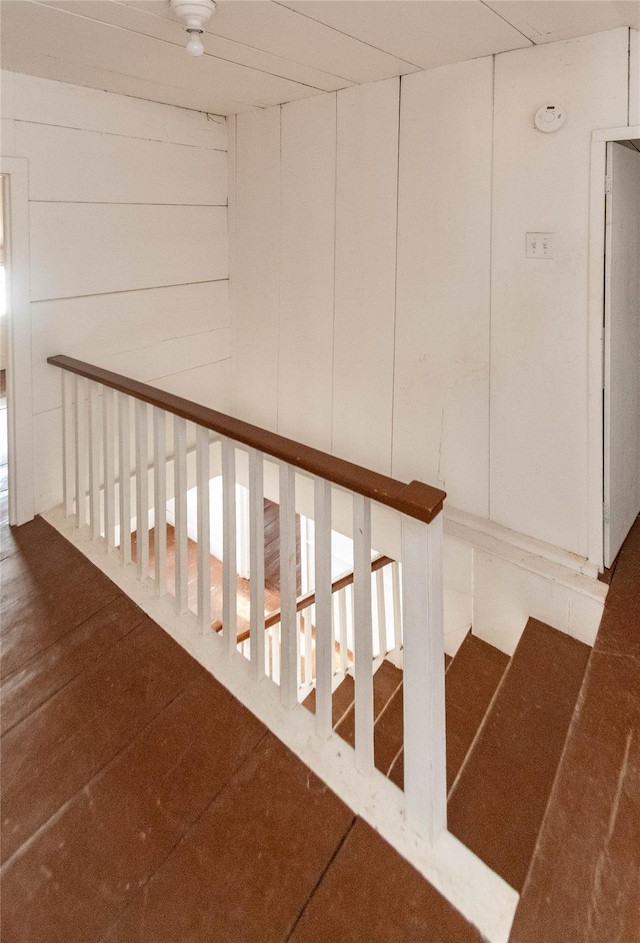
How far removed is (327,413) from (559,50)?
5.18 ft

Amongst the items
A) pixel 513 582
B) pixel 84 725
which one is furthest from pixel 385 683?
pixel 84 725

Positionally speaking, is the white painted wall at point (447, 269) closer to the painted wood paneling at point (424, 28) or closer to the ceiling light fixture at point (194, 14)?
the painted wood paneling at point (424, 28)

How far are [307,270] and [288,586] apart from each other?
1.69 meters

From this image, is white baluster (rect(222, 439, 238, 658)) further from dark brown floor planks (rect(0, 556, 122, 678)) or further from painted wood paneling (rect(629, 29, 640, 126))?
painted wood paneling (rect(629, 29, 640, 126))

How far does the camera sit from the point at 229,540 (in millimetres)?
1630

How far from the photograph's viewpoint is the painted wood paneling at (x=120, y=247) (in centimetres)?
225

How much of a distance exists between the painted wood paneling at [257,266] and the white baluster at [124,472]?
102 cm

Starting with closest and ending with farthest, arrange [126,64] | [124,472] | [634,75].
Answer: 1. [634,75]
2. [126,64]
3. [124,472]

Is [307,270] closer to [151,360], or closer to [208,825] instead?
[151,360]

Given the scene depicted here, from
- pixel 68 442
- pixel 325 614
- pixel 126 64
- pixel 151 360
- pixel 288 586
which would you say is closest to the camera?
pixel 325 614

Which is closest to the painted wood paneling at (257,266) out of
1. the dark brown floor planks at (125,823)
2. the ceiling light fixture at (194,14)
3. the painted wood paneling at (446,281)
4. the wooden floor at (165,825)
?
the painted wood paneling at (446,281)

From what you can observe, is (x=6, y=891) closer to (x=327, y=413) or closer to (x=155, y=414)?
(x=155, y=414)

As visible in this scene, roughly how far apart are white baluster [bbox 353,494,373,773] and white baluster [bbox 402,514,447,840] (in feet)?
0.34

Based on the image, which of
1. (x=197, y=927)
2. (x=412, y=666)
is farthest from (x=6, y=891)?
(x=412, y=666)
